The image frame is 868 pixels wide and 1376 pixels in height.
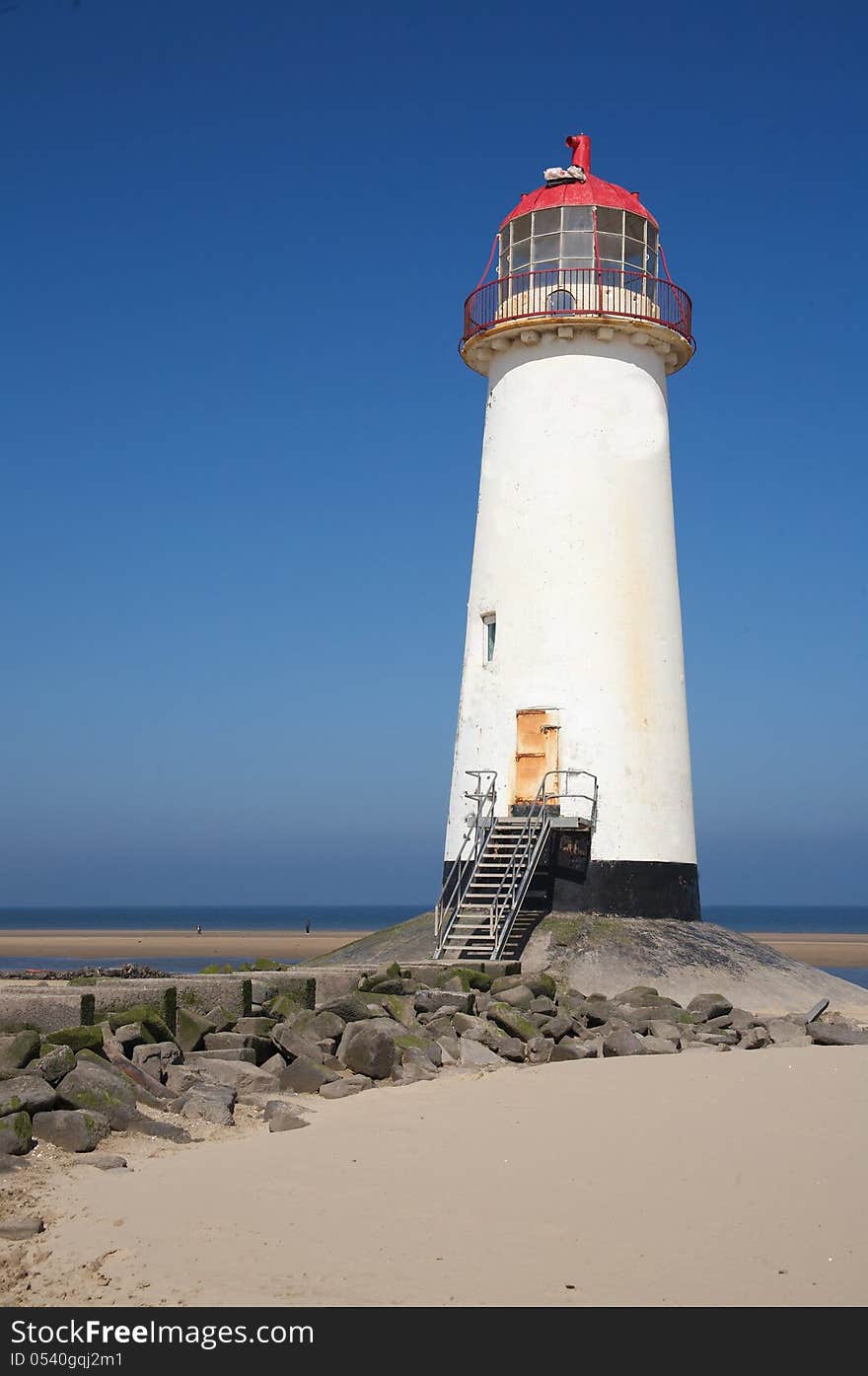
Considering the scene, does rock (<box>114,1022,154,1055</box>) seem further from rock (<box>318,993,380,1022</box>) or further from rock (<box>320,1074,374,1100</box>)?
rock (<box>318,993,380,1022</box>)

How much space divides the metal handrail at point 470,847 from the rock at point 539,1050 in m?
5.30

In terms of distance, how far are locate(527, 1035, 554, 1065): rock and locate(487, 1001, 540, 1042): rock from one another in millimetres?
259

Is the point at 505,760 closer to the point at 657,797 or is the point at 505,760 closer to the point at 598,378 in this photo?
the point at 657,797

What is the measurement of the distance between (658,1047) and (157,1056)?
4.58 m

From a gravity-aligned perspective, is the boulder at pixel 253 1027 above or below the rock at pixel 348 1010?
below

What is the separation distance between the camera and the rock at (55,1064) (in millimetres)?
10383

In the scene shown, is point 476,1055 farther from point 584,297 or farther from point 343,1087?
point 584,297

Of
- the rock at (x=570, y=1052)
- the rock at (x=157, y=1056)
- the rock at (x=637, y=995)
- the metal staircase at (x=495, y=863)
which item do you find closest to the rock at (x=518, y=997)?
the rock at (x=637, y=995)

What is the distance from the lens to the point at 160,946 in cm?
5675

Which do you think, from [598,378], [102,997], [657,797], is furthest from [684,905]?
[102,997]

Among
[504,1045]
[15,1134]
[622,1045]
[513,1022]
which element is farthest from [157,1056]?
[622,1045]

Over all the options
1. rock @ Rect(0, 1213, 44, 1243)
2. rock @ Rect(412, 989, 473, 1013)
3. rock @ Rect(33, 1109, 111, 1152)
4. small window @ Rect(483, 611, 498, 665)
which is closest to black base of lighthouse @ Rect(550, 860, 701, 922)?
small window @ Rect(483, 611, 498, 665)

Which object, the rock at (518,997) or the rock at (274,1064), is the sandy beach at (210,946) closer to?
the rock at (518,997)

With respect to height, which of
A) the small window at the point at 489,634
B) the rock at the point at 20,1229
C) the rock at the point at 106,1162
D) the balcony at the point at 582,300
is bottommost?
the rock at the point at 20,1229
